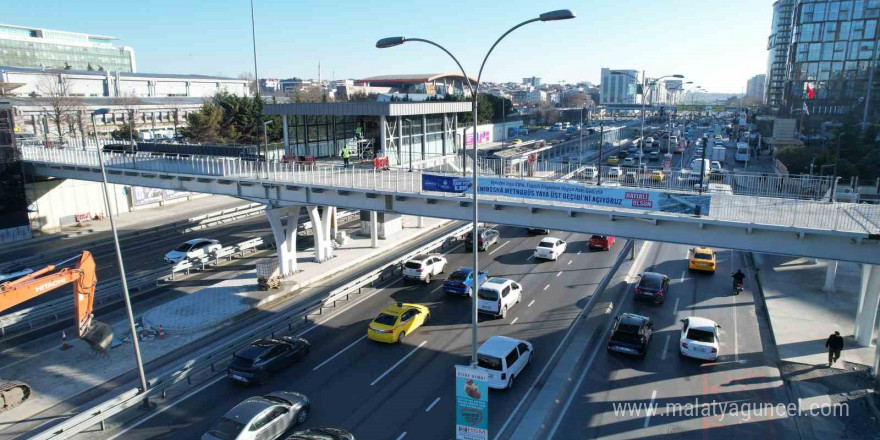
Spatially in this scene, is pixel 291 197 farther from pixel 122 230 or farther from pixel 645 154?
pixel 645 154

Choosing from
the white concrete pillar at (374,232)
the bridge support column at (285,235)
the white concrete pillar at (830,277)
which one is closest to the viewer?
the white concrete pillar at (830,277)

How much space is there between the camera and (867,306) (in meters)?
19.3

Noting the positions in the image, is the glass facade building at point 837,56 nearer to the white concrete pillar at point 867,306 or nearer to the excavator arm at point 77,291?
the white concrete pillar at point 867,306

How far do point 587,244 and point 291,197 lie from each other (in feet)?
63.2

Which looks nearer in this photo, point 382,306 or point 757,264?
point 382,306

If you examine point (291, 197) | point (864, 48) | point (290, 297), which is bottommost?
point (290, 297)

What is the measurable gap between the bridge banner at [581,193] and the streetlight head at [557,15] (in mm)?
8505

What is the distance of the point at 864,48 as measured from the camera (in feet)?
260

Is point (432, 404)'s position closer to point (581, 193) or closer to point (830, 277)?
point (581, 193)

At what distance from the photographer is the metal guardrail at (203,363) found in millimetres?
13949

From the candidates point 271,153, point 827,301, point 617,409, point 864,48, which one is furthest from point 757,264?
point 864,48

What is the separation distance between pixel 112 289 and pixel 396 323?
611 inches

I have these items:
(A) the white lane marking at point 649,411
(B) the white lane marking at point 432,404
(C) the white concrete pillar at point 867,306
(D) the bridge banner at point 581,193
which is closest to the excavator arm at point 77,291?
(B) the white lane marking at point 432,404

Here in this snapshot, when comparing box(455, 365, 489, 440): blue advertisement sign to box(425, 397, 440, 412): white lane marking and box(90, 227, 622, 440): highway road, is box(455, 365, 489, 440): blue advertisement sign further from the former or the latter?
box(425, 397, 440, 412): white lane marking
